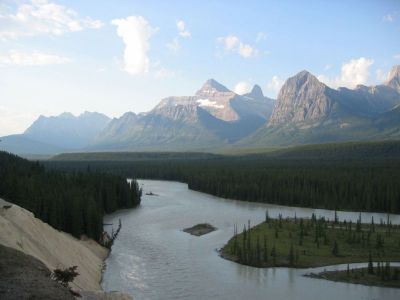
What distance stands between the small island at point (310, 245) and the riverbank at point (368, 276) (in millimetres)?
2026

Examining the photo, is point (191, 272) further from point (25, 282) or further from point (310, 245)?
point (25, 282)

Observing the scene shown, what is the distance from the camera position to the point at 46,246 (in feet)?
184

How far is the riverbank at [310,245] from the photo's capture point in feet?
229

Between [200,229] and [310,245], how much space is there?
22858 millimetres

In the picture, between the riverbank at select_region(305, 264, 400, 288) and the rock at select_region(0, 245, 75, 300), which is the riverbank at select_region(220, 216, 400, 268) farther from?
the rock at select_region(0, 245, 75, 300)

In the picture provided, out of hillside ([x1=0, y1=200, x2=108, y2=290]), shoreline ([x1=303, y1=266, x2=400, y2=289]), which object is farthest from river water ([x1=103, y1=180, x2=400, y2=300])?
hillside ([x1=0, y1=200, x2=108, y2=290])

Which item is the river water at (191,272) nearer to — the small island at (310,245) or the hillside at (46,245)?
the small island at (310,245)

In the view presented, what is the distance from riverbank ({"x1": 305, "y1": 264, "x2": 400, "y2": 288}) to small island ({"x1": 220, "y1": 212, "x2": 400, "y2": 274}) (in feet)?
6.65

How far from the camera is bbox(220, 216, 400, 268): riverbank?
69.8 meters

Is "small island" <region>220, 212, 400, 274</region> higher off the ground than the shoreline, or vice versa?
"small island" <region>220, 212, 400, 274</region>

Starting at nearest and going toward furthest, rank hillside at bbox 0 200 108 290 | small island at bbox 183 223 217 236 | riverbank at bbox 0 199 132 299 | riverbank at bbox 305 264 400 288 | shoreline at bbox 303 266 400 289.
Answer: riverbank at bbox 0 199 132 299 < hillside at bbox 0 200 108 290 < shoreline at bbox 303 266 400 289 < riverbank at bbox 305 264 400 288 < small island at bbox 183 223 217 236

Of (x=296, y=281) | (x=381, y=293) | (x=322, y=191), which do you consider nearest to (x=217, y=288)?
(x=296, y=281)

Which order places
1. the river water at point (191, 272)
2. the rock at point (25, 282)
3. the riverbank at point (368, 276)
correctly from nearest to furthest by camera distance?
the rock at point (25, 282) → the river water at point (191, 272) → the riverbank at point (368, 276)

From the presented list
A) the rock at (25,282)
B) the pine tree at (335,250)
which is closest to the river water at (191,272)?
the pine tree at (335,250)
